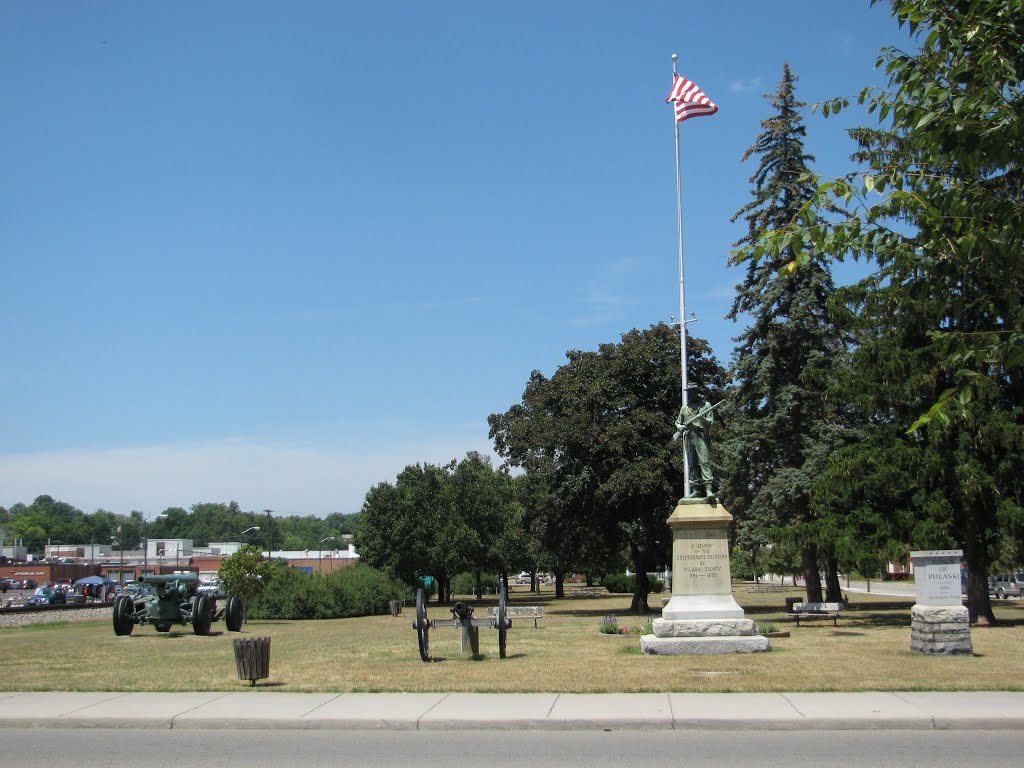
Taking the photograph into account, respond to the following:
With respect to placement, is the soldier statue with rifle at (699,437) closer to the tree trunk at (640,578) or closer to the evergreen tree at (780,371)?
the evergreen tree at (780,371)

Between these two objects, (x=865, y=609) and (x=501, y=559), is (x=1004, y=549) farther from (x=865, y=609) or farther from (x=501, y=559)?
(x=501, y=559)

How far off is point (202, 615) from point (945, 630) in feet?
61.5

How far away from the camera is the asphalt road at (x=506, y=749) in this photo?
8.75 m

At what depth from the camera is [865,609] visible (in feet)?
124

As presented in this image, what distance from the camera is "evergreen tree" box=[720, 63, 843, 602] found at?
32844 millimetres

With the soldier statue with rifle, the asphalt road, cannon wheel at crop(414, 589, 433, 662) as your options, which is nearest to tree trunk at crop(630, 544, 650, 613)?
the soldier statue with rifle

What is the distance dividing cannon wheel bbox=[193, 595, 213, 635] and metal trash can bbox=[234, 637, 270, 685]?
13.4m

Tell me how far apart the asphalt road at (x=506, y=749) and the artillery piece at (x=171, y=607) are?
16136 millimetres

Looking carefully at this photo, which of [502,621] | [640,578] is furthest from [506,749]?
[640,578]

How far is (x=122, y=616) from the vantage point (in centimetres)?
2641

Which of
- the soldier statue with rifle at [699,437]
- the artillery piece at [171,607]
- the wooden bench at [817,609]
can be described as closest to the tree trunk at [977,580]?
the wooden bench at [817,609]

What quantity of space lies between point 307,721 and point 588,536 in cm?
3063

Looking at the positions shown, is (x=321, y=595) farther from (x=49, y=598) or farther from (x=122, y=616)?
(x=49, y=598)

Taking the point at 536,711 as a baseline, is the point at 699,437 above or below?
above
